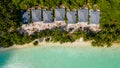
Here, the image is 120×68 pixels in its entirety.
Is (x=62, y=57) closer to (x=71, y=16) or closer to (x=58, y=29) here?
(x=58, y=29)

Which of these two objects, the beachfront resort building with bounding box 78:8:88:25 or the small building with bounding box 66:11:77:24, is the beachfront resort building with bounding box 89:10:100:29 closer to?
the beachfront resort building with bounding box 78:8:88:25

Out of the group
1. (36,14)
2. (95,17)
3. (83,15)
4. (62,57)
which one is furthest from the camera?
(62,57)

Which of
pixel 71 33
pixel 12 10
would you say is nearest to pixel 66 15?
pixel 71 33

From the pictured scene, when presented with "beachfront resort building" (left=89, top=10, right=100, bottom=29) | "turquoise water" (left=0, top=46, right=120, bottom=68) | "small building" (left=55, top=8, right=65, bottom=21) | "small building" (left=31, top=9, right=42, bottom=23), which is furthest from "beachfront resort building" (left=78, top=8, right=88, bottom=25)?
"small building" (left=31, top=9, right=42, bottom=23)

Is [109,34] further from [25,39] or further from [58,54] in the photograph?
[25,39]

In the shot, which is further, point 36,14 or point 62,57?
point 62,57

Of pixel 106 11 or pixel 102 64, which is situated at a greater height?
pixel 106 11

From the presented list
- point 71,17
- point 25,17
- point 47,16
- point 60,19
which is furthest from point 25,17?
point 71,17
